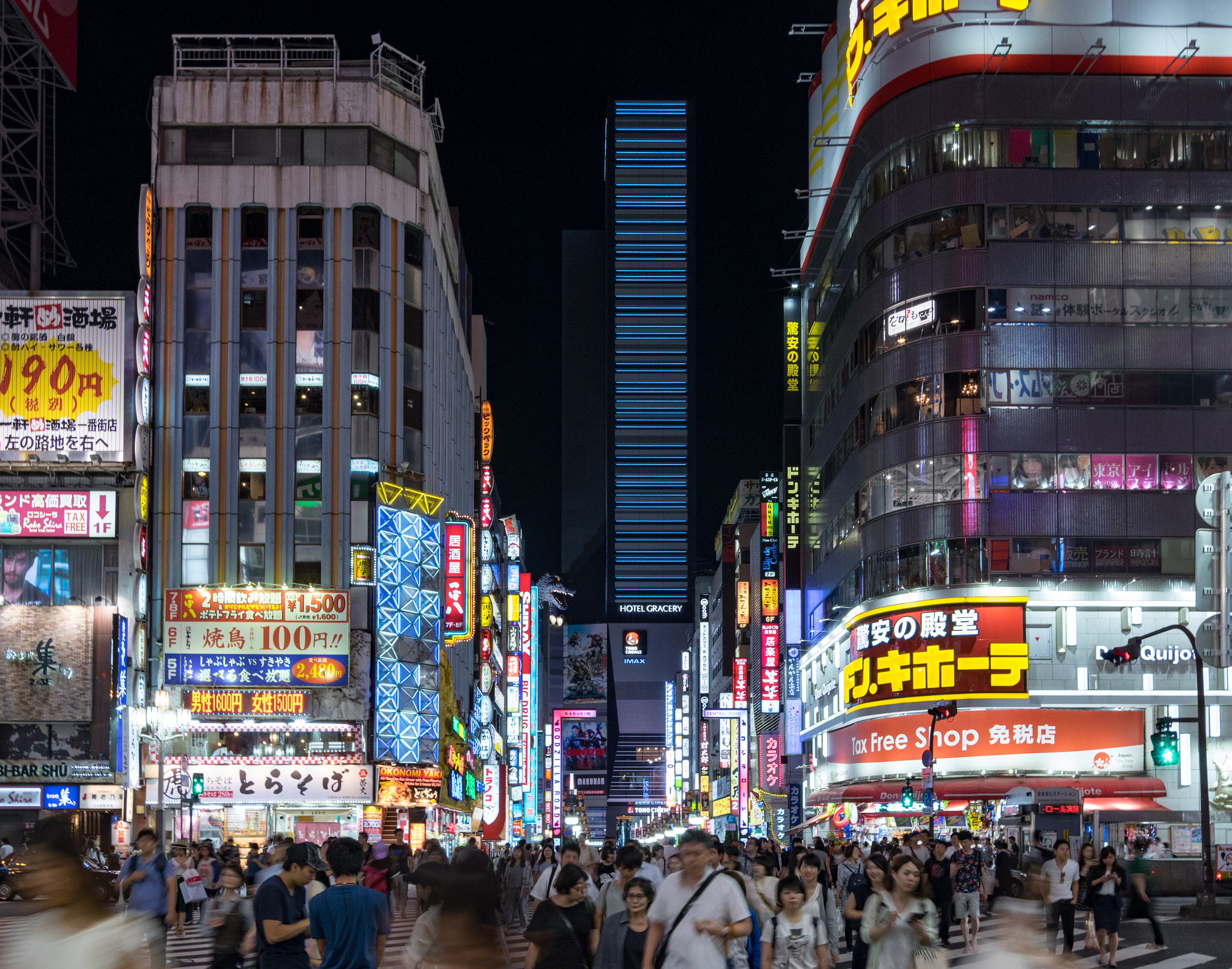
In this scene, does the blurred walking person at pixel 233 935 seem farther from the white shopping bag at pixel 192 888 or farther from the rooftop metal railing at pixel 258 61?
the rooftop metal railing at pixel 258 61

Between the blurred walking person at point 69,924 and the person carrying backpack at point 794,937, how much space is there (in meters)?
6.48

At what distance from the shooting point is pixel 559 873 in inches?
411

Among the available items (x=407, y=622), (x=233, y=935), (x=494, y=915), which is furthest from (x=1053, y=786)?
(x=494, y=915)

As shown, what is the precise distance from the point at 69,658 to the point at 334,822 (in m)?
11.3

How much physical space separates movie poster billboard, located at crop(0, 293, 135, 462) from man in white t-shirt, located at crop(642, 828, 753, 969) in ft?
145

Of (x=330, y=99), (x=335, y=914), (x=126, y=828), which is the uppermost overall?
(x=330, y=99)

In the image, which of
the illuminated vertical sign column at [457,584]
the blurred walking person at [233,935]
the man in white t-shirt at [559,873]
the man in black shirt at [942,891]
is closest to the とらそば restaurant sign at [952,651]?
the illuminated vertical sign column at [457,584]

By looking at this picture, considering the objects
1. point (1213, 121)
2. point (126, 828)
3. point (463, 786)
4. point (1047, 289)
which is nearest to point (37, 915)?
point (126, 828)

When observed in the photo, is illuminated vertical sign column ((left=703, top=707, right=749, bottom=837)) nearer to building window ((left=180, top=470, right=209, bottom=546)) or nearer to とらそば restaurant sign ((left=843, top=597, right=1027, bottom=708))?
とらそば restaurant sign ((left=843, top=597, right=1027, bottom=708))

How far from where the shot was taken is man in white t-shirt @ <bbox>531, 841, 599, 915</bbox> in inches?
483

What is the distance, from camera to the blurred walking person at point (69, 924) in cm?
597

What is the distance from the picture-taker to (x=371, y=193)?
188 ft

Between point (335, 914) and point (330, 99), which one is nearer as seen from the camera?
point (335, 914)

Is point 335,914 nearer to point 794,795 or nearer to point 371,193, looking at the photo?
point 371,193
